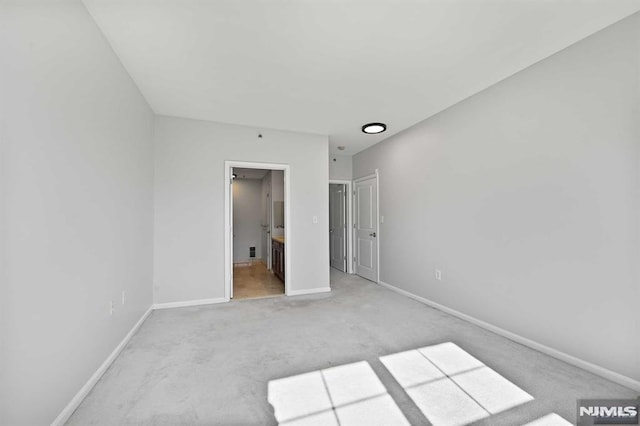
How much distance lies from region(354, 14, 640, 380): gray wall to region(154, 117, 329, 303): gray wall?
6.66 feet

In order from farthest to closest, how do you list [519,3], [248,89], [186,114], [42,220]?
[186,114], [248,89], [519,3], [42,220]

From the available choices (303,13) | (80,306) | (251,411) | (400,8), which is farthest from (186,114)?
(251,411)

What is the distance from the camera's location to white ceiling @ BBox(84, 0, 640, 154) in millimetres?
1871

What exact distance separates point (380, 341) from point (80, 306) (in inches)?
96.1

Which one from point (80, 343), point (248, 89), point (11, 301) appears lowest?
point (80, 343)

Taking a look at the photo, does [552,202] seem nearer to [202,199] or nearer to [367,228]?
[367,228]

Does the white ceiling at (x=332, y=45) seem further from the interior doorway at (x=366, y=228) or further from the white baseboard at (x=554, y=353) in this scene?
the white baseboard at (x=554, y=353)

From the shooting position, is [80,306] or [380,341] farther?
[380,341]

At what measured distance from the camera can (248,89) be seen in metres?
2.98

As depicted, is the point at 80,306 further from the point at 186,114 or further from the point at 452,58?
the point at 452,58

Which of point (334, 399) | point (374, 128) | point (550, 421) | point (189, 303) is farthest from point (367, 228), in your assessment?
point (550, 421)

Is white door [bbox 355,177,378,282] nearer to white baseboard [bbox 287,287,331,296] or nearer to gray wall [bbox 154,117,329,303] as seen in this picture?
white baseboard [bbox 287,287,331,296]

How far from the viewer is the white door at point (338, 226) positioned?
6.07 metres

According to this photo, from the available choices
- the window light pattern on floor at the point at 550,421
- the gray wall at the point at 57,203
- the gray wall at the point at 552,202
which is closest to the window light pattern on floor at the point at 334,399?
the window light pattern on floor at the point at 550,421
